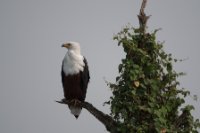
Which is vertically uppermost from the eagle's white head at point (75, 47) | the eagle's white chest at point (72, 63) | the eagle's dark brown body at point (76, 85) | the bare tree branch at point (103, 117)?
the eagle's white head at point (75, 47)

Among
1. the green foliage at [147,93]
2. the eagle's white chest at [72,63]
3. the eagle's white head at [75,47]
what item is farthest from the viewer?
the eagle's white head at [75,47]

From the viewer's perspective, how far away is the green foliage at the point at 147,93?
30.1 feet

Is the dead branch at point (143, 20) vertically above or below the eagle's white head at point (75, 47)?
below

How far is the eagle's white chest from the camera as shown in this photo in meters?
11.9

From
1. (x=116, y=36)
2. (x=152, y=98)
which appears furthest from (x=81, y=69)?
(x=152, y=98)

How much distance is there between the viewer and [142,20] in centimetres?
981

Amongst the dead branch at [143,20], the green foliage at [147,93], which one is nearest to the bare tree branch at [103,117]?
the green foliage at [147,93]

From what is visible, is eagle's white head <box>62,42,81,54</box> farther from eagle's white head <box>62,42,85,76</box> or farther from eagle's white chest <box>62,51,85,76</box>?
eagle's white chest <box>62,51,85,76</box>

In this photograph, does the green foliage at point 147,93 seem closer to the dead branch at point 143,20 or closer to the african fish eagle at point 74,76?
the dead branch at point 143,20

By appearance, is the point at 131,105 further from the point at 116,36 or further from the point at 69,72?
the point at 69,72

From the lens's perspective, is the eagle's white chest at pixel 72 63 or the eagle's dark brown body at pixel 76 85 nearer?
the eagle's white chest at pixel 72 63

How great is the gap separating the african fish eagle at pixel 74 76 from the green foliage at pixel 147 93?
245 centimetres

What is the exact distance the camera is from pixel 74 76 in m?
12.0

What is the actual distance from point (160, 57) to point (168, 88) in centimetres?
65
